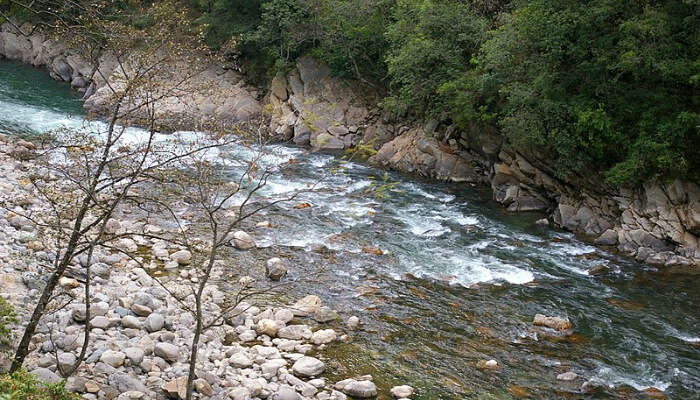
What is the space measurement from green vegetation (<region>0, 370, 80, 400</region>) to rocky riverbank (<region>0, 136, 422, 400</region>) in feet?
3.88

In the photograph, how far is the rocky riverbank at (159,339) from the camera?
7555mm

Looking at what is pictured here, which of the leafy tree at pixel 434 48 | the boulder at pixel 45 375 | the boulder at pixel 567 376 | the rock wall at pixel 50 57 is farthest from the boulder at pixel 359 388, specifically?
the rock wall at pixel 50 57

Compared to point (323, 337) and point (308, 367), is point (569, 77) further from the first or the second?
point (308, 367)

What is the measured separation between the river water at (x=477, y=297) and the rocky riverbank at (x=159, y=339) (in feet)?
1.78

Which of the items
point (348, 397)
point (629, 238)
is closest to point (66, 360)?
point (348, 397)

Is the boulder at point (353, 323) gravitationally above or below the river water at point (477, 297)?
below

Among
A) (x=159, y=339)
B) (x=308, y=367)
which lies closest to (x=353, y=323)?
(x=308, y=367)

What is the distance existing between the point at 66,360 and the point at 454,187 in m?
14.6

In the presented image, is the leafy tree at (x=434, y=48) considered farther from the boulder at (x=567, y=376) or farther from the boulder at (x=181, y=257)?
the boulder at (x=567, y=376)

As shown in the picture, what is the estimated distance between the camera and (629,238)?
1503cm

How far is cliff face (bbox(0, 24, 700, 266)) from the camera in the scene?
14523mm

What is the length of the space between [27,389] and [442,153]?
17.3 metres

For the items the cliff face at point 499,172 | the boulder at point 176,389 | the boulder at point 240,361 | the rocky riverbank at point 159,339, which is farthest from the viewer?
the cliff face at point 499,172

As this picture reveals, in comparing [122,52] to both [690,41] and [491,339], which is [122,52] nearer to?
[491,339]
